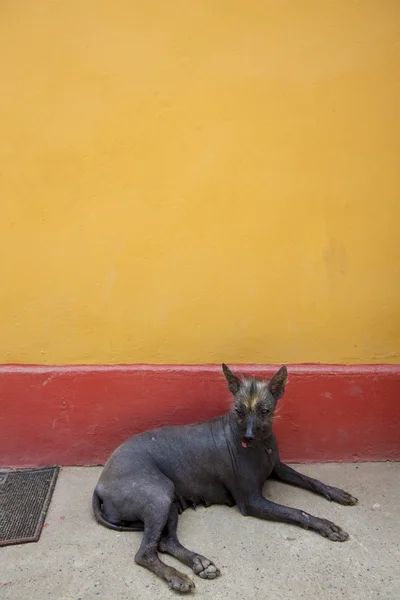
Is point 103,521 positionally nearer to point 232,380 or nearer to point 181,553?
point 181,553

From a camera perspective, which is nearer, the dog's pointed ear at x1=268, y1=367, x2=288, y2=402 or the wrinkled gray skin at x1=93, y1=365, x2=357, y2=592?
the wrinkled gray skin at x1=93, y1=365, x2=357, y2=592

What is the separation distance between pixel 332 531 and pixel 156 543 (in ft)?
3.49

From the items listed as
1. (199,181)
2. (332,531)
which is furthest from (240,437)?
(199,181)

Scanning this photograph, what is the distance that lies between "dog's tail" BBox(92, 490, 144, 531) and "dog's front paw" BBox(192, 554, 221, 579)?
0.48 metres

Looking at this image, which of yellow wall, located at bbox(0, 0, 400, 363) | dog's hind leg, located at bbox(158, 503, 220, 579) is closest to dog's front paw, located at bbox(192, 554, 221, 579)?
dog's hind leg, located at bbox(158, 503, 220, 579)

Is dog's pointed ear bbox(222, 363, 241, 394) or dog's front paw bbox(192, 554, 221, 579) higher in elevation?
dog's pointed ear bbox(222, 363, 241, 394)

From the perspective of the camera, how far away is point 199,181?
151 inches

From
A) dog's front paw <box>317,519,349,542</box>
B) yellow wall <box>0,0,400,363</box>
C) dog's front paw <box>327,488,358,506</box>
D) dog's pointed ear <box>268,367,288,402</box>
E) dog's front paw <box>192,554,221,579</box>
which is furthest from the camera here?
yellow wall <box>0,0,400,363</box>

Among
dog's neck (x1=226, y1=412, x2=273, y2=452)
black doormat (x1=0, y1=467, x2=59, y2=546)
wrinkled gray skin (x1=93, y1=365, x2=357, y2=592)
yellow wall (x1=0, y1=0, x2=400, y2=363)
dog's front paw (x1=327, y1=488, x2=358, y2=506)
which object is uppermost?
→ yellow wall (x1=0, y1=0, x2=400, y2=363)

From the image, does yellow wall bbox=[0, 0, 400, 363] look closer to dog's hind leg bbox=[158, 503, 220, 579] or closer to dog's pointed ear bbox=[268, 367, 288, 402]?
dog's pointed ear bbox=[268, 367, 288, 402]

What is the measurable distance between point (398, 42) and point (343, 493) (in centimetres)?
310

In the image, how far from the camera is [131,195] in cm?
383

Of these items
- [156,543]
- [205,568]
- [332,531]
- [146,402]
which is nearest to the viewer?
[205,568]

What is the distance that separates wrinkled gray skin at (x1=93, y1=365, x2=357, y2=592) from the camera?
128 inches
